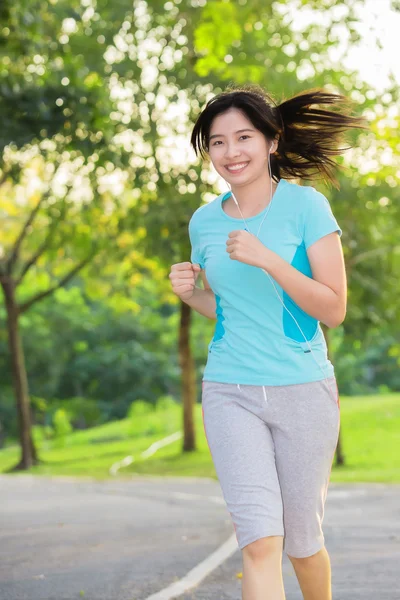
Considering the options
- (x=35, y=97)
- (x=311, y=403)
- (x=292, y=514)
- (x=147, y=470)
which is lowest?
(x=147, y=470)

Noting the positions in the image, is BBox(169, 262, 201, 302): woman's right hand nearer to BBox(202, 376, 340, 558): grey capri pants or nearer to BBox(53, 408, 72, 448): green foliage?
BBox(202, 376, 340, 558): grey capri pants

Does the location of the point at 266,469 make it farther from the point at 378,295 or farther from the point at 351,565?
the point at 378,295

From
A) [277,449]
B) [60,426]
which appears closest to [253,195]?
[277,449]

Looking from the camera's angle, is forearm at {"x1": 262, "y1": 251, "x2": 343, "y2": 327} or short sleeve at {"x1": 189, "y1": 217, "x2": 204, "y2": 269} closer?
forearm at {"x1": 262, "y1": 251, "x2": 343, "y2": 327}

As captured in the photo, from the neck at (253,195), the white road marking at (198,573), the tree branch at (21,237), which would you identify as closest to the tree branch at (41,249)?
the tree branch at (21,237)

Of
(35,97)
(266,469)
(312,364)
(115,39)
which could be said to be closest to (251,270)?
(312,364)

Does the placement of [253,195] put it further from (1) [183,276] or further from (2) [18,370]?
(2) [18,370]

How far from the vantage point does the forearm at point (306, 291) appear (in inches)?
163

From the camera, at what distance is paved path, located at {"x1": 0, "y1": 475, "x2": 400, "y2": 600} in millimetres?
6605

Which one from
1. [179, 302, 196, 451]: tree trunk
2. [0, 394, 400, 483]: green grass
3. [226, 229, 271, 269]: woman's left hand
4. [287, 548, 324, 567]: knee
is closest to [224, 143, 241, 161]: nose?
[226, 229, 271, 269]: woman's left hand

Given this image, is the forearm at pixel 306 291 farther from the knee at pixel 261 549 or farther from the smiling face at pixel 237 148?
the knee at pixel 261 549

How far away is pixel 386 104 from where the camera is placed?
74.5 ft

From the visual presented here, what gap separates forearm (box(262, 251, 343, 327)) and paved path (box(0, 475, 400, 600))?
2.36 meters

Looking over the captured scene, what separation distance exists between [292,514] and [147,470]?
24.3m
